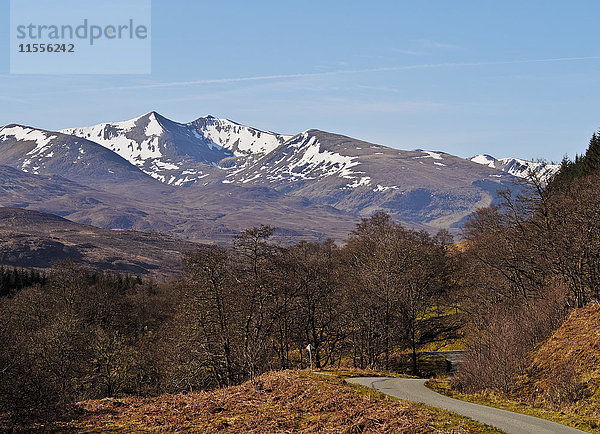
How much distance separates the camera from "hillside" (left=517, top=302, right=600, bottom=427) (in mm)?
24828

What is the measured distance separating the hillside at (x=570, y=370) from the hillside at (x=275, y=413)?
840 centimetres

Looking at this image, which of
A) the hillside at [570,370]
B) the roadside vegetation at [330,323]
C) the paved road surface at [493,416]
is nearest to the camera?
the paved road surface at [493,416]

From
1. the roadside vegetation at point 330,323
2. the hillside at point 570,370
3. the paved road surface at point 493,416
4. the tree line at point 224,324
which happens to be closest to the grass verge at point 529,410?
the hillside at point 570,370

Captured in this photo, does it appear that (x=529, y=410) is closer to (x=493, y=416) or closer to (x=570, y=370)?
(x=493, y=416)

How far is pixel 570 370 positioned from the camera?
87.7ft

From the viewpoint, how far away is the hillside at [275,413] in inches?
646

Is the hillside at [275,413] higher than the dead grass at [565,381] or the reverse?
higher

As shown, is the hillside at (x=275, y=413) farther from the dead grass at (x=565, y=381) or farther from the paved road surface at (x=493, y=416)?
the dead grass at (x=565, y=381)

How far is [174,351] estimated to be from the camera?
4922 centimetres

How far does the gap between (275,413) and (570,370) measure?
16030 millimetres

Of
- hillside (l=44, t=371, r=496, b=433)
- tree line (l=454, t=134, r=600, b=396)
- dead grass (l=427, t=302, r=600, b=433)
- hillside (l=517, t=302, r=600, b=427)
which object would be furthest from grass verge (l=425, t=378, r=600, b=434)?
hillside (l=44, t=371, r=496, b=433)

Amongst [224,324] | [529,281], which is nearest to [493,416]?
[224,324]

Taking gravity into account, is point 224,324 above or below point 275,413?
below

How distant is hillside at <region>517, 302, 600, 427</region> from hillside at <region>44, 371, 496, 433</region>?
840cm
